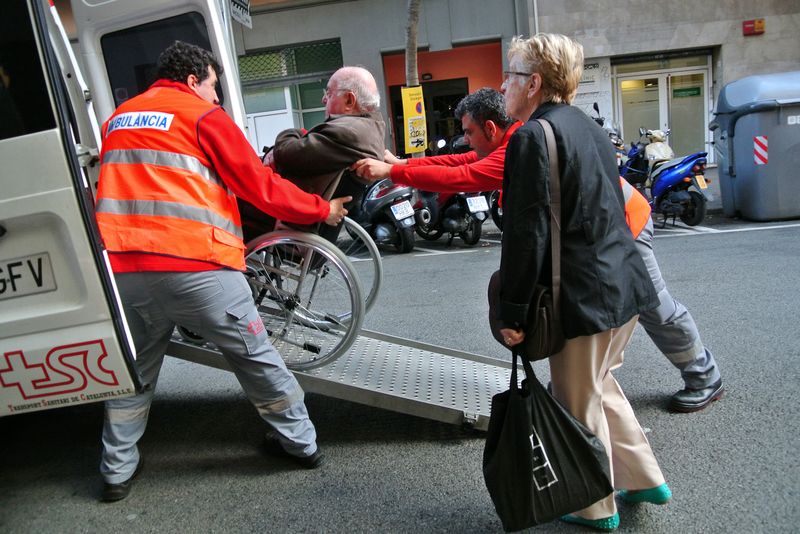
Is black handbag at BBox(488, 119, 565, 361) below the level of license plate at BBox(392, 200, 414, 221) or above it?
above

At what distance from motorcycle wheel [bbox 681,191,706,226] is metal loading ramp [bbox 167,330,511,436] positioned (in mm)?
6001

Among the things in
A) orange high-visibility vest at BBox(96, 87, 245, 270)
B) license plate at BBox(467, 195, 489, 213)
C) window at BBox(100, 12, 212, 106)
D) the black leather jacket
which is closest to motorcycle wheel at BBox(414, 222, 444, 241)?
license plate at BBox(467, 195, 489, 213)

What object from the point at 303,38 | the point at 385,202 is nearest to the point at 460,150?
the point at 385,202

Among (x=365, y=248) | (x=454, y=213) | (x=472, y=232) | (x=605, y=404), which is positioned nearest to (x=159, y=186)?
(x=365, y=248)

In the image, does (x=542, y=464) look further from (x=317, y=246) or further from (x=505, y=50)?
(x=505, y=50)

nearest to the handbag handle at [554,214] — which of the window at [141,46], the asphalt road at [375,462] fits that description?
the asphalt road at [375,462]

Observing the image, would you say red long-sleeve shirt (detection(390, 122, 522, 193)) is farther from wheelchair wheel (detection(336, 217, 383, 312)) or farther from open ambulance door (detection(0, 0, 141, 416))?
open ambulance door (detection(0, 0, 141, 416))

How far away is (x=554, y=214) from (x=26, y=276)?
5.81 ft

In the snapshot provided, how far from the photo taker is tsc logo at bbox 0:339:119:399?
222 cm

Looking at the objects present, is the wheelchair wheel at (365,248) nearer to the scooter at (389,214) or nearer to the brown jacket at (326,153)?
the brown jacket at (326,153)

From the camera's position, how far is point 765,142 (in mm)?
8219

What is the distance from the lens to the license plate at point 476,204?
8.37 metres

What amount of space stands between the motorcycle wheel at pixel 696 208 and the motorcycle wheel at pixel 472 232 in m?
2.74

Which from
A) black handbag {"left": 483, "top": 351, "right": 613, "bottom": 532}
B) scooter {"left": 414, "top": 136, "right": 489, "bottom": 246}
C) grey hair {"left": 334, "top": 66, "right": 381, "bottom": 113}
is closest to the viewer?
black handbag {"left": 483, "top": 351, "right": 613, "bottom": 532}
